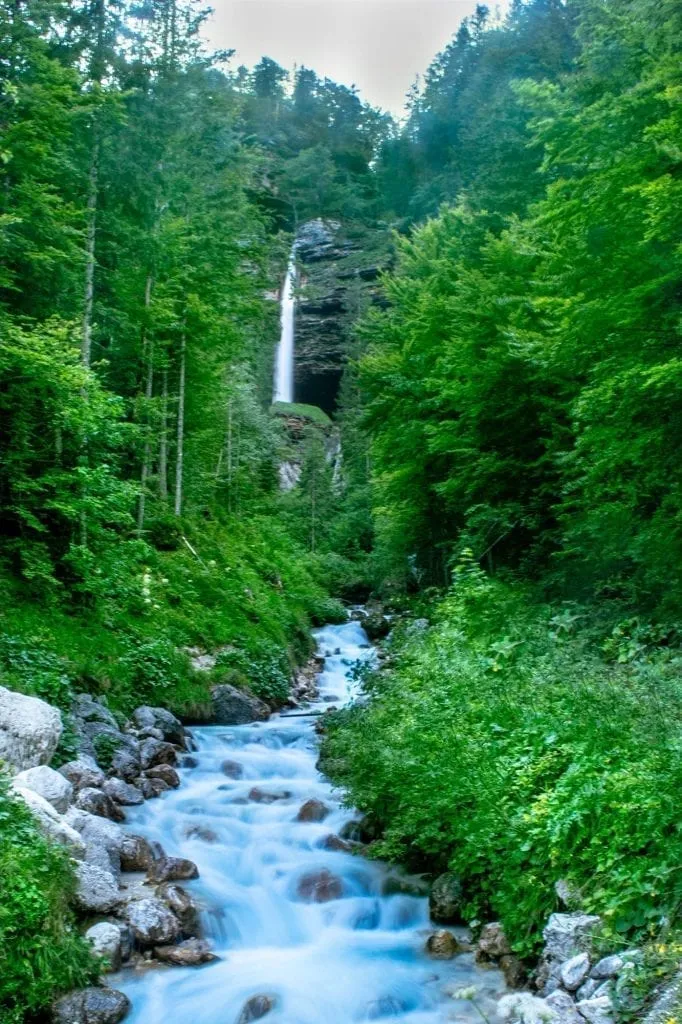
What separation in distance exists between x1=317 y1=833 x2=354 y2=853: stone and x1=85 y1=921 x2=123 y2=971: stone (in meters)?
3.20

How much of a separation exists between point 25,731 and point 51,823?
1.47 meters

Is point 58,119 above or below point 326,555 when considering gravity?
above

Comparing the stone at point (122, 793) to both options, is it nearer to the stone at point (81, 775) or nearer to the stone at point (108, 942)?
the stone at point (81, 775)

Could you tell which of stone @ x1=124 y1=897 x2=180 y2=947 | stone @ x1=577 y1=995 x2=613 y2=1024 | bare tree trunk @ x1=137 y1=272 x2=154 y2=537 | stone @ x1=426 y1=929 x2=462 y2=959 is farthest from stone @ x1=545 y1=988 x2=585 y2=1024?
bare tree trunk @ x1=137 y1=272 x2=154 y2=537

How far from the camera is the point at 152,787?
10578 mm

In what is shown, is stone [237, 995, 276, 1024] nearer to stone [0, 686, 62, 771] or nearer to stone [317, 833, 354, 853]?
stone [317, 833, 354, 853]

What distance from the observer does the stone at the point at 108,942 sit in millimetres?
6555

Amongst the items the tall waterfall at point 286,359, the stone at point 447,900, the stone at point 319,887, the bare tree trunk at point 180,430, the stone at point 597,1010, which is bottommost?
the stone at point 319,887

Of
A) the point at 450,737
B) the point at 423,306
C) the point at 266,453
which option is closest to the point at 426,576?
the point at 423,306

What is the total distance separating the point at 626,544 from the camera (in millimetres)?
11305

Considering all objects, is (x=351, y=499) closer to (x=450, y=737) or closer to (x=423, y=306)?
(x=423, y=306)

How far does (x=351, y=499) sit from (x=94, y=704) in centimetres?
2846

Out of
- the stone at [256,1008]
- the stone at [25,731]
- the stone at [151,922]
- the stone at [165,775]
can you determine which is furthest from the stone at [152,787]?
the stone at [256,1008]

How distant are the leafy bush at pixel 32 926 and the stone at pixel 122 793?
3.11 m
